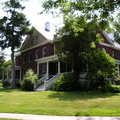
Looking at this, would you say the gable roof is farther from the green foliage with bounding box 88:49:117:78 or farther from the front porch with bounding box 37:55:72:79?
the green foliage with bounding box 88:49:117:78

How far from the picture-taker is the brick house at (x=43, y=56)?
76.4 ft

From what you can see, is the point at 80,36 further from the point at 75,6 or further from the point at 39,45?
the point at 39,45

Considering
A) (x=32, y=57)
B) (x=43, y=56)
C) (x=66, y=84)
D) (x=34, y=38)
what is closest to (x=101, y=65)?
(x=66, y=84)

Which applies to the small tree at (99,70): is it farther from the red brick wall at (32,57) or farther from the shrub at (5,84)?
the shrub at (5,84)

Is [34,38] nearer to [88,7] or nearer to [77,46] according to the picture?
[77,46]

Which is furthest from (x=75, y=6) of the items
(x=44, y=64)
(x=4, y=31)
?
(x=4, y=31)

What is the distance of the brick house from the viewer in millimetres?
23295

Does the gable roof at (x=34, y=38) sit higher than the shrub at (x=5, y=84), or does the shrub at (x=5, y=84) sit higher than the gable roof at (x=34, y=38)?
the gable roof at (x=34, y=38)

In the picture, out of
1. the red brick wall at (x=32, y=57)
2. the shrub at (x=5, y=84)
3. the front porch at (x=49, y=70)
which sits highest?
the red brick wall at (x=32, y=57)

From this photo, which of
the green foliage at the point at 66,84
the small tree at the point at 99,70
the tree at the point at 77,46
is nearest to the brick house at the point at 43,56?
the green foliage at the point at 66,84

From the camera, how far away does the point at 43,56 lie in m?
26.8

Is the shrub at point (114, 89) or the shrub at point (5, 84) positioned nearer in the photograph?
the shrub at point (114, 89)

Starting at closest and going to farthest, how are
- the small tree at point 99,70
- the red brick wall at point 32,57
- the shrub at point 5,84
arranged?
1. the small tree at point 99,70
2. the red brick wall at point 32,57
3. the shrub at point 5,84

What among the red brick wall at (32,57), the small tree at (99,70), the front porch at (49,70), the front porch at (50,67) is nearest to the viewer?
the small tree at (99,70)
